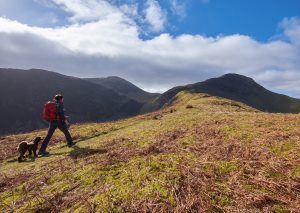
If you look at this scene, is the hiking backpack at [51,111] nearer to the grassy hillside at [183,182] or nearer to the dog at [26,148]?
the dog at [26,148]

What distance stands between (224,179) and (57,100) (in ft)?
43.4

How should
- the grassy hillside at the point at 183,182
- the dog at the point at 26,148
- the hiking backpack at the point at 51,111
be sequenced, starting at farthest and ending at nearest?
1. the hiking backpack at the point at 51,111
2. the dog at the point at 26,148
3. the grassy hillside at the point at 183,182

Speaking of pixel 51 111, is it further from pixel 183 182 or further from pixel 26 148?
pixel 183 182

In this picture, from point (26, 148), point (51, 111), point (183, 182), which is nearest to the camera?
point (183, 182)

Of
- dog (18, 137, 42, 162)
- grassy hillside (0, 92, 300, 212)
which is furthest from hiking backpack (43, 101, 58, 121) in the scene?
grassy hillside (0, 92, 300, 212)

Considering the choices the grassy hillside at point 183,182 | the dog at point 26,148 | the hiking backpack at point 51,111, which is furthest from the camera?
the hiking backpack at point 51,111

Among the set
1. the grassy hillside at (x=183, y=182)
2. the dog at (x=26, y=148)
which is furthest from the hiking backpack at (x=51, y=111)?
the grassy hillside at (x=183, y=182)

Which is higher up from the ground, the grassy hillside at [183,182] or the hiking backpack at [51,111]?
the hiking backpack at [51,111]

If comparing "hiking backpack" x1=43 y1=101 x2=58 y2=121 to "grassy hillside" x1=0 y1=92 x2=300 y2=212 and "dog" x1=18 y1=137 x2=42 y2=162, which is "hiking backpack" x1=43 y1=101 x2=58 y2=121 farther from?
"grassy hillside" x1=0 y1=92 x2=300 y2=212

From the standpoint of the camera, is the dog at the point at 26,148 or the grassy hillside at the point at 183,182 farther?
the dog at the point at 26,148

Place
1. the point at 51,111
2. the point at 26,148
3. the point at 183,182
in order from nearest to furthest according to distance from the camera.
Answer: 1. the point at 183,182
2. the point at 26,148
3. the point at 51,111

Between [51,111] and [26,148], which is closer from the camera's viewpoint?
[26,148]

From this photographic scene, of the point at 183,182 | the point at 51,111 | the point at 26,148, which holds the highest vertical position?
the point at 51,111

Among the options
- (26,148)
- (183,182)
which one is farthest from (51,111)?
(183,182)
